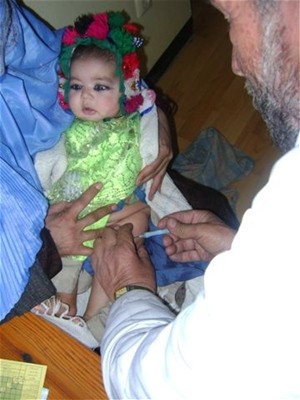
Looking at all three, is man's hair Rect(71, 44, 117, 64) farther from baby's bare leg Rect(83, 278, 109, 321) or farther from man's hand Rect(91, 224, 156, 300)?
baby's bare leg Rect(83, 278, 109, 321)

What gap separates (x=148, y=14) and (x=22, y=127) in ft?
4.22

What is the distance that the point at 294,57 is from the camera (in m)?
0.69

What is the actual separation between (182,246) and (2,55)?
688mm

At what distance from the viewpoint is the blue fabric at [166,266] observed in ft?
4.58

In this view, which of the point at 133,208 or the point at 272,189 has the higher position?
the point at 272,189

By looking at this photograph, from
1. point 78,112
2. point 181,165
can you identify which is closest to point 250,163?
point 181,165

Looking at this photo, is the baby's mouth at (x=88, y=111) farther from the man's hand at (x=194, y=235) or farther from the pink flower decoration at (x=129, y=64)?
the man's hand at (x=194, y=235)

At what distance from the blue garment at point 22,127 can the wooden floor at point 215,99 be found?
1.10m

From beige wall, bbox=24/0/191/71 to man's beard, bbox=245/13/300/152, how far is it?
0.96 m

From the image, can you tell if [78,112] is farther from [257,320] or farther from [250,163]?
[250,163]

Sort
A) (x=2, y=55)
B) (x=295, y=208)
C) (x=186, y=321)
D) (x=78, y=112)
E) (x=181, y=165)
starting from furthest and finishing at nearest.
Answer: (x=181, y=165), (x=78, y=112), (x=2, y=55), (x=186, y=321), (x=295, y=208)

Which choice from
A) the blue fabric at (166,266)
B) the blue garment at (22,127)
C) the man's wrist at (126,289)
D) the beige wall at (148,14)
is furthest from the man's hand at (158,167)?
the beige wall at (148,14)

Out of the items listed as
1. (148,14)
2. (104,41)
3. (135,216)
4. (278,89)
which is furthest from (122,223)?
(148,14)

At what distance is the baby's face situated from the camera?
137 centimetres
